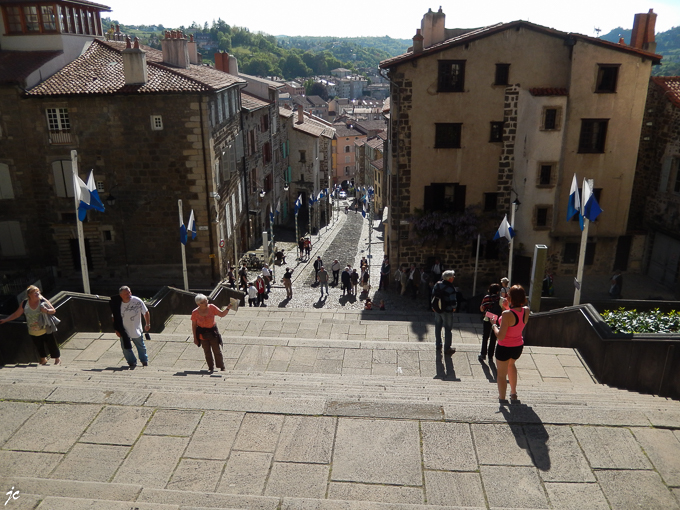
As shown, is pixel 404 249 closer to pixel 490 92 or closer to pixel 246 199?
pixel 490 92

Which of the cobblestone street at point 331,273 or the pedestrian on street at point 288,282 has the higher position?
the pedestrian on street at point 288,282

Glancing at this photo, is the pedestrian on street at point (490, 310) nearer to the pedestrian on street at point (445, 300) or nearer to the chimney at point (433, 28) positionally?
the pedestrian on street at point (445, 300)

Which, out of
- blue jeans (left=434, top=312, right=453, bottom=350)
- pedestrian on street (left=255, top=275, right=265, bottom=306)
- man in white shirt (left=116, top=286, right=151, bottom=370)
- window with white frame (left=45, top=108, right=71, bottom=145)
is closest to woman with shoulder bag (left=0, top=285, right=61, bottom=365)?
man in white shirt (left=116, top=286, right=151, bottom=370)

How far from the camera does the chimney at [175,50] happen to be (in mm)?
26547

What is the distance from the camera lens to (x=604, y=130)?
22.2 metres

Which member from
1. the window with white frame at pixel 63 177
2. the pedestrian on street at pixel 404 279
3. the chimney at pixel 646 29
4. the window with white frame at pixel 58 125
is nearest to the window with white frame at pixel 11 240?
the window with white frame at pixel 63 177

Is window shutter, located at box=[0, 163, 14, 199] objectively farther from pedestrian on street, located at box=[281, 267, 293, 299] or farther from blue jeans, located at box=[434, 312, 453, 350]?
blue jeans, located at box=[434, 312, 453, 350]

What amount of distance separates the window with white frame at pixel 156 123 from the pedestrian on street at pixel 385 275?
424 inches

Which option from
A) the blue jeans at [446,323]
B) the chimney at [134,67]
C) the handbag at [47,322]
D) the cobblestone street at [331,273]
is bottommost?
the cobblestone street at [331,273]

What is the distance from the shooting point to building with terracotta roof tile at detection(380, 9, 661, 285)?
850 inches

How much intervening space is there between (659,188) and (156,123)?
68.7 feet

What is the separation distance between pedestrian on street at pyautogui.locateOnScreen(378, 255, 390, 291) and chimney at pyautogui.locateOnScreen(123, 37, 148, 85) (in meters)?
12.3

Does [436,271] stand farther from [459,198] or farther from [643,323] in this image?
[643,323]

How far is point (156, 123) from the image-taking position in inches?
888
